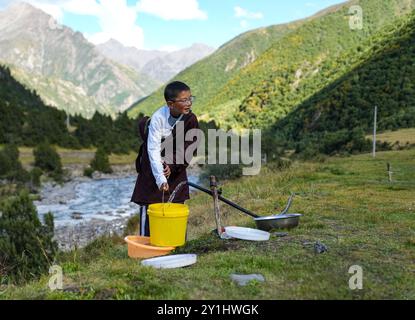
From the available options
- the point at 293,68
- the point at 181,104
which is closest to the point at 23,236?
the point at 181,104

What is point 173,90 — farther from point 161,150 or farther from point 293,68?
point 293,68

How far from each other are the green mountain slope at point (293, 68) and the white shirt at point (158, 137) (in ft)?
306

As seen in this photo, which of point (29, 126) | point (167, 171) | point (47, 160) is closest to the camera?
point (167, 171)

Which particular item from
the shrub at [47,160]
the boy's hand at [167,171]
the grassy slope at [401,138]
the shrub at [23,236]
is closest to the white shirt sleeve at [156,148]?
the boy's hand at [167,171]

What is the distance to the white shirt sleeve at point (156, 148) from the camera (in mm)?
6438

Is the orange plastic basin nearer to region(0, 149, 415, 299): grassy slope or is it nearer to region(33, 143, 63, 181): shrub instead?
region(0, 149, 415, 299): grassy slope

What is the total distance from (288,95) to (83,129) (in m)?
50.3

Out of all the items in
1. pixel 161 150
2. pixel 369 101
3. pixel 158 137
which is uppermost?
pixel 369 101

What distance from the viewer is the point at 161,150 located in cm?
686

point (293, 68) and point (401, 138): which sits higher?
point (293, 68)

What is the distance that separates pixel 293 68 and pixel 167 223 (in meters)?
123

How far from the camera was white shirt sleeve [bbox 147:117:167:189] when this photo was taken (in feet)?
21.1

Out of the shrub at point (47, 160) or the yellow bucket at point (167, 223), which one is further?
the shrub at point (47, 160)

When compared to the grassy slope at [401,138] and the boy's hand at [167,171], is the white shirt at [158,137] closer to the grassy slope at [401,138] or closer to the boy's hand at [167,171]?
the boy's hand at [167,171]
